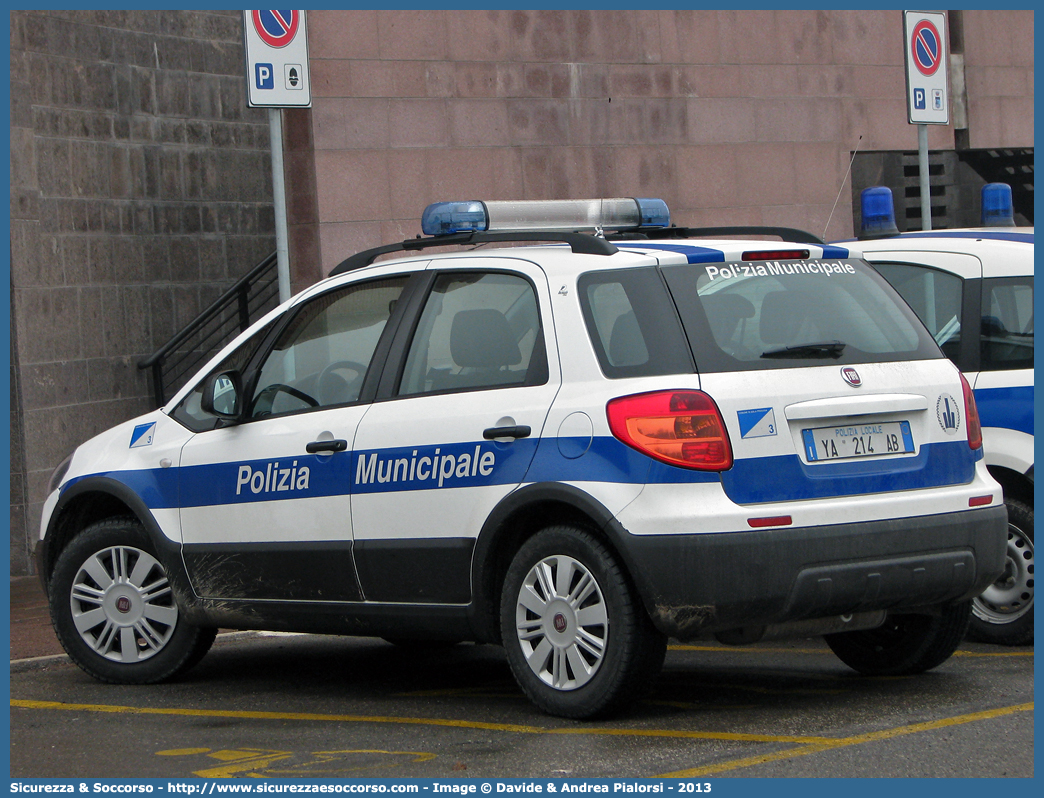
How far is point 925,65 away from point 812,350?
569cm

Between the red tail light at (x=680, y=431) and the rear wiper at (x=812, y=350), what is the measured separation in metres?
0.38

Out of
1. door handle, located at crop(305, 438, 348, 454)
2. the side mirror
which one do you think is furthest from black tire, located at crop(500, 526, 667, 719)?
the side mirror

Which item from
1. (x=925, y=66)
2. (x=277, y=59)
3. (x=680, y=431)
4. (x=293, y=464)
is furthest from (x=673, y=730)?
(x=925, y=66)

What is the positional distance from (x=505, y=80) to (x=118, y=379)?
389 cm

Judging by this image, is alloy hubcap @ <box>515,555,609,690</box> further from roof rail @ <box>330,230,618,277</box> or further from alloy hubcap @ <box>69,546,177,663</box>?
alloy hubcap @ <box>69,546,177,663</box>

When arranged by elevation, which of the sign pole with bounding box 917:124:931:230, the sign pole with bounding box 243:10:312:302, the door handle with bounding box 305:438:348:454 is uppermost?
the sign pole with bounding box 243:10:312:302

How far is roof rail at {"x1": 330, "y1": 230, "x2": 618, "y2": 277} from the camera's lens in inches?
231

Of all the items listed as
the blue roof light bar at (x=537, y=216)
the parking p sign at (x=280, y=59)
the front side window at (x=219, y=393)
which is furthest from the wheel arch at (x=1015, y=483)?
the parking p sign at (x=280, y=59)

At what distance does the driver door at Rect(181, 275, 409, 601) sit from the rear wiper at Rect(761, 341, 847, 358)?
159 centimetres

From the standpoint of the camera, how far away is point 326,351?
257 inches

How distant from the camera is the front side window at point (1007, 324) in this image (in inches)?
279

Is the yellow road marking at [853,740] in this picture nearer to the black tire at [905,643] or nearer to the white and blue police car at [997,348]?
the black tire at [905,643]

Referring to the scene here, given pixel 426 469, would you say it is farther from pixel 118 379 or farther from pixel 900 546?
pixel 118 379

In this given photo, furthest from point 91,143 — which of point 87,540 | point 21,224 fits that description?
point 87,540
